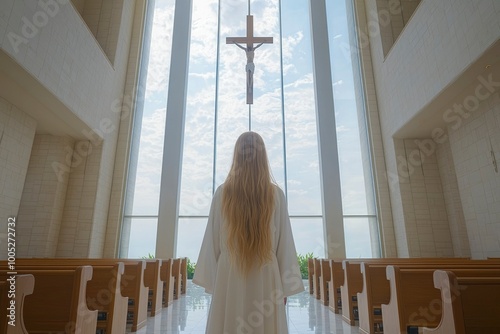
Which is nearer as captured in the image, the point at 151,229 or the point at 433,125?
the point at 433,125

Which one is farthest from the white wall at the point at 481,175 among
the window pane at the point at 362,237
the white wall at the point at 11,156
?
the white wall at the point at 11,156

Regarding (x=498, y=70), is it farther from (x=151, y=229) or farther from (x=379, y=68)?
(x=151, y=229)

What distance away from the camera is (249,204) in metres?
1.87

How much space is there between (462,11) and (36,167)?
28.2 ft

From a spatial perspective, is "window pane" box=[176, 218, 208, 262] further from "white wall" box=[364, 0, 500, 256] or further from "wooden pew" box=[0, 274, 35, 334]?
"wooden pew" box=[0, 274, 35, 334]

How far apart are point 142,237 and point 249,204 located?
693 cm

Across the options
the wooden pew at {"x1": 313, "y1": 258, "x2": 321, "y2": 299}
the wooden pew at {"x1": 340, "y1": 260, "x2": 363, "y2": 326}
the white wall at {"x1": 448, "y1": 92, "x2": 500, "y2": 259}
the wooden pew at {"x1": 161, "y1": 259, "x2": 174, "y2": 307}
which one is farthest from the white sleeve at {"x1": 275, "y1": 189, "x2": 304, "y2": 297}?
the white wall at {"x1": 448, "y1": 92, "x2": 500, "y2": 259}

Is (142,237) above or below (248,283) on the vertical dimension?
above

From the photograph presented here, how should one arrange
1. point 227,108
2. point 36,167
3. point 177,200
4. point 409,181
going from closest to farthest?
point 36,167 < point 409,181 < point 177,200 < point 227,108

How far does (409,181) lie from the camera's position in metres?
7.36

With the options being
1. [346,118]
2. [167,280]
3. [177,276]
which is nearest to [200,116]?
[346,118]

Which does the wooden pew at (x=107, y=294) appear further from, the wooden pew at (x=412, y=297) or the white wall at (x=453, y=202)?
the white wall at (x=453, y=202)

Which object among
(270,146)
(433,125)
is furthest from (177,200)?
(433,125)

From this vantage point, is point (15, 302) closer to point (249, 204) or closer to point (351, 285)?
point (249, 204)
